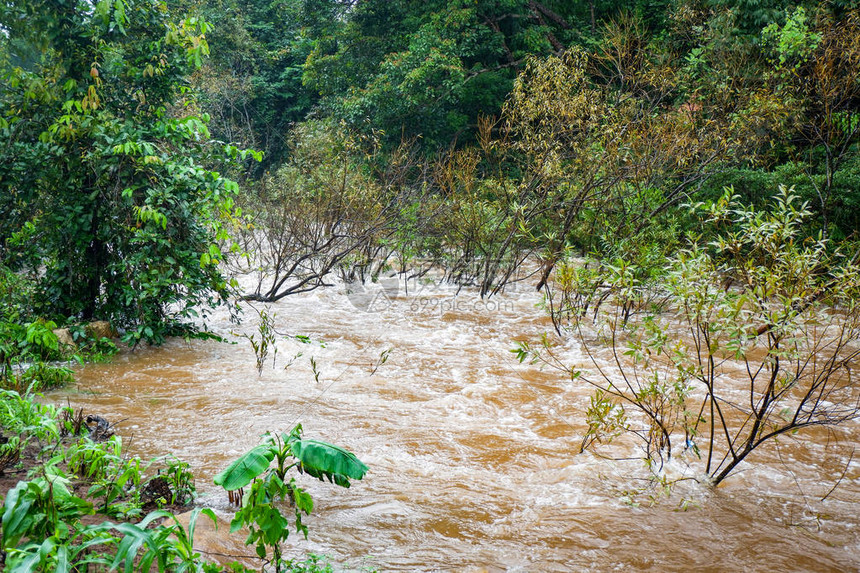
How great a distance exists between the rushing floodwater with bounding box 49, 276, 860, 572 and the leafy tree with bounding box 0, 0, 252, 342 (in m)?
0.90

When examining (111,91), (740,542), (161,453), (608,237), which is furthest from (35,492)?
(608,237)

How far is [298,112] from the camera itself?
24.8 metres

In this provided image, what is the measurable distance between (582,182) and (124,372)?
723cm

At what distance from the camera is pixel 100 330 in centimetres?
606

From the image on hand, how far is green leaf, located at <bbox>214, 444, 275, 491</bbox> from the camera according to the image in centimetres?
208

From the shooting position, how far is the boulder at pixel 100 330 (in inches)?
233

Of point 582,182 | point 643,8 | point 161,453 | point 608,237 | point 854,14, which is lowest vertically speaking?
point 161,453

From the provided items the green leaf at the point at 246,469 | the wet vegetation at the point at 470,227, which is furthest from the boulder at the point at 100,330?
the green leaf at the point at 246,469

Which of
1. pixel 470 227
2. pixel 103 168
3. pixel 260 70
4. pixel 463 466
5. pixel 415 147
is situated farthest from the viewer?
pixel 260 70

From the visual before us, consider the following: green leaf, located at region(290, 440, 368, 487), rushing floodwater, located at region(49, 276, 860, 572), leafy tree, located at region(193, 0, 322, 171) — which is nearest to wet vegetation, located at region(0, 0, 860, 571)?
green leaf, located at region(290, 440, 368, 487)

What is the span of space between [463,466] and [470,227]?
6891 mm

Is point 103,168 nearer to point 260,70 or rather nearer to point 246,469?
point 246,469

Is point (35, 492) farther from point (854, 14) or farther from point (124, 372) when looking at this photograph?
point (854, 14)

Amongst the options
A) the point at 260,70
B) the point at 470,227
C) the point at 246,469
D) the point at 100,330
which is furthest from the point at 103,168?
the point at 260,70
